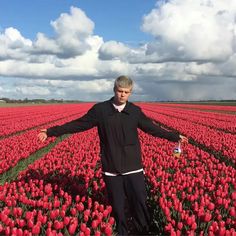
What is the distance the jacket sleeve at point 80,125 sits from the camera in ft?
19.9

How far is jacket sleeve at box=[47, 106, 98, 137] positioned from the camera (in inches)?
239

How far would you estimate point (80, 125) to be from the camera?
6.20 m

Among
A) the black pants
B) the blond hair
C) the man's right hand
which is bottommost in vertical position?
the black pants

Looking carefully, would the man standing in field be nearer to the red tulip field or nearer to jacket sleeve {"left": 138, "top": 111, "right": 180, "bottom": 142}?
jacket sleeve {"left": 138, "top": 111, "right": 180, "bottom": 142}

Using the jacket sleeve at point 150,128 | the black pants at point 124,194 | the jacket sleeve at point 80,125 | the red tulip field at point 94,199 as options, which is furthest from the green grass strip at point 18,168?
the jacket sleeve at point 150,128

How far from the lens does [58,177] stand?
31.3ft

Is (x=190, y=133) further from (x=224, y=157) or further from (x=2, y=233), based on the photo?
(x=2, y=233)

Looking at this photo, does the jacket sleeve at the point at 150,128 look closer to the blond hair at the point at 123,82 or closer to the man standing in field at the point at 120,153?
the man standing in field at the point at 120,153

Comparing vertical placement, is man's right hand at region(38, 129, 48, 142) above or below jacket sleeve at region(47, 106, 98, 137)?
below

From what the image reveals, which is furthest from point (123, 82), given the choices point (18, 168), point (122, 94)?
point (18, 168)

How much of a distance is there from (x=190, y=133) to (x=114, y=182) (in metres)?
15.9

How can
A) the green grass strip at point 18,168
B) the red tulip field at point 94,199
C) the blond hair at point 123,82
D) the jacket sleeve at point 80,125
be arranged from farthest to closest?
1. the green grass strip at point 18,168
2. the jacket sleeve at point 80,125
3. the red tulip field at point 94,199
4. the blond hair at point 123,82

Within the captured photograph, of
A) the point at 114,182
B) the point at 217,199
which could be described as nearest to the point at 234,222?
the point at 217,199

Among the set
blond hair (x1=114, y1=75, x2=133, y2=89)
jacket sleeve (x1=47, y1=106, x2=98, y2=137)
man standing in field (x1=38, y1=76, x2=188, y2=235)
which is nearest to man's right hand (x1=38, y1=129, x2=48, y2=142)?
jacket sleeve (x1=47, y1=106, x2=98, y2=137)
